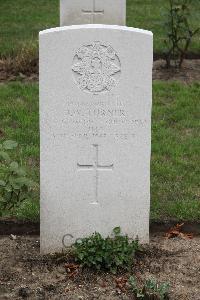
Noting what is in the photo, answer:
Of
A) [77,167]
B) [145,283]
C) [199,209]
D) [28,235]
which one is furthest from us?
[199,209]

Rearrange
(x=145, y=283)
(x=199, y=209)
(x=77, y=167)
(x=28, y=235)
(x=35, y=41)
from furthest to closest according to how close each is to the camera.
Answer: (x=35, y=41) < (x=199, y=209) < (x=28, y=235) < (x=77, y=167) < (x=145, y=283)

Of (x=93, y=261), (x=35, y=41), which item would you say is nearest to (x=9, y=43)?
(x=35, y=41)

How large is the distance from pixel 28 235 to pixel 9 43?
588cm

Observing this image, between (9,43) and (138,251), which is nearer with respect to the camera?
(138,251)

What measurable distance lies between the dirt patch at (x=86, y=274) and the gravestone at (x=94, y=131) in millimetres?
164

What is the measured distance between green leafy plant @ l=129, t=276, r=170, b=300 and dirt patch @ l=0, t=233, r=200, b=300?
79 mm

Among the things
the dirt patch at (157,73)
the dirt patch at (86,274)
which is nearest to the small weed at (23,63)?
the dirt patch at (157,73)

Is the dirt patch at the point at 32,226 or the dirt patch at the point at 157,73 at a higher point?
the dirt patch at the point at 157,73

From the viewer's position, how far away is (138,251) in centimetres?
482

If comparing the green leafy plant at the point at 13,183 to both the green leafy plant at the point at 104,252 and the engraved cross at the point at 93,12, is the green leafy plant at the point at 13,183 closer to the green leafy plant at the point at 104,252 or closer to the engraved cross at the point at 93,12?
the green leafy plant at the point at 104,252

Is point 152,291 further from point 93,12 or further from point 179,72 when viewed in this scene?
point 93,12

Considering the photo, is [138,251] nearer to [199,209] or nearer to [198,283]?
[198,283]

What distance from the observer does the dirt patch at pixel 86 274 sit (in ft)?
14.4

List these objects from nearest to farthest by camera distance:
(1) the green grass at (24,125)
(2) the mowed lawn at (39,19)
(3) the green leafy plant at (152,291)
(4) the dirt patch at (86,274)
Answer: (3) the green leafy plant at (152,291) → (4) the dirt patch at (86,274) → (1) the green grass at (24,125) → (2) the mowed lawn at (39,19)
